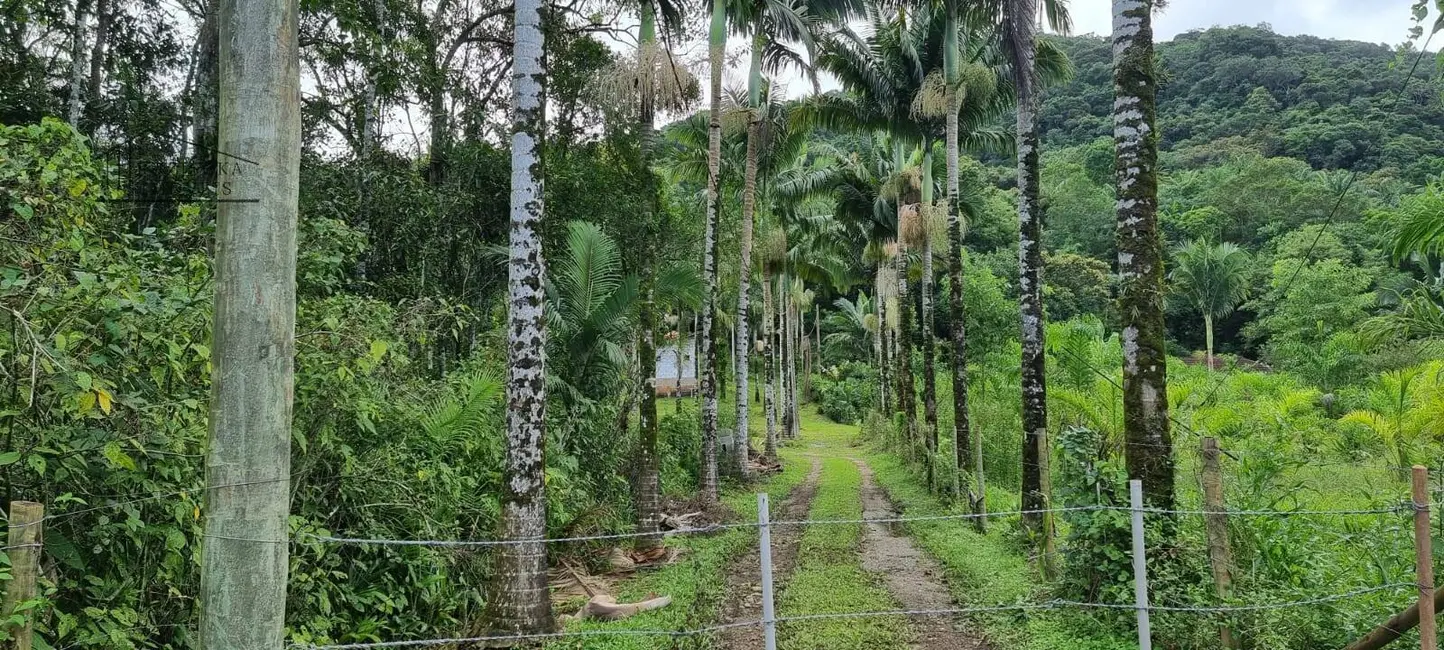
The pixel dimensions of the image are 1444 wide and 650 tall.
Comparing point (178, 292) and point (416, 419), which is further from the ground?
point (178, 292)

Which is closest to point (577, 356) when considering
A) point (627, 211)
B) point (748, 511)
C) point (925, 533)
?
point (627, 211)

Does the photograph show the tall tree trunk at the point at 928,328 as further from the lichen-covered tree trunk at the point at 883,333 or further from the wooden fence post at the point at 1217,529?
the wooden fence post at the point at 1217,529

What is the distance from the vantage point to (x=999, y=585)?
716 centimetres

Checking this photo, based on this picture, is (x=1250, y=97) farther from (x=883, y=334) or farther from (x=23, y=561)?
(x=23, y=561)

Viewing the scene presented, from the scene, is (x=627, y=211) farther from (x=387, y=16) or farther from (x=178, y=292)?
(x=178, y=292)

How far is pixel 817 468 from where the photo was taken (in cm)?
2062

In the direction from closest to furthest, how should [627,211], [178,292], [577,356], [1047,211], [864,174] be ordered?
[178,292], [577,356], [627,211], [864,174], [1047,211]

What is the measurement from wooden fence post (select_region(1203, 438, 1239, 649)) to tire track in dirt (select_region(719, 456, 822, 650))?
3.24 metres

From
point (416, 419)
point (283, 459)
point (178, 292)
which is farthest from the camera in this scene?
point (416, 419)

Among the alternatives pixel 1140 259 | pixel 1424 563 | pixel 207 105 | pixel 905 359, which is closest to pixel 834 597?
pixel 1140 259

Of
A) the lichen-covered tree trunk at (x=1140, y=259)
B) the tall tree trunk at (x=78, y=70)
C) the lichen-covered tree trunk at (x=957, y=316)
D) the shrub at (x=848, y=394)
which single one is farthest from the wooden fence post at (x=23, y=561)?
the shrub at (x=848, y=394)

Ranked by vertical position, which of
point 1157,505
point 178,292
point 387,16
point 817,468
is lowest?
point 817,468

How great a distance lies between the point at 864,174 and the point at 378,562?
18.9 m

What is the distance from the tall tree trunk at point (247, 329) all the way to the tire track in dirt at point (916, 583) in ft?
16.2
